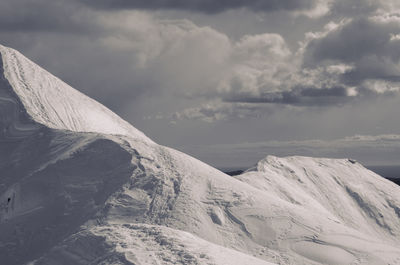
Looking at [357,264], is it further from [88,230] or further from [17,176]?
[17,176]

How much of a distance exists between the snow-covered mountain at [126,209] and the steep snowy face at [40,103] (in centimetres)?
14

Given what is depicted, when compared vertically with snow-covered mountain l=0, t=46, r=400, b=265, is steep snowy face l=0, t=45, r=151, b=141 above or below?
above

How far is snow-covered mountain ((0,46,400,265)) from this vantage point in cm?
2742

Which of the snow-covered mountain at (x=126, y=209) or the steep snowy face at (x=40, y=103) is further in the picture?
the steep snowy face at (x=40, y=103)

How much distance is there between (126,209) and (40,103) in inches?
716

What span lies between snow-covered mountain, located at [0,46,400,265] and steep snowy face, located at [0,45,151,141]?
0.45 feet

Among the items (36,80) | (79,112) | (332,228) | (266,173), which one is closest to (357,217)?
(266,173)

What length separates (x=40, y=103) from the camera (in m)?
46.2

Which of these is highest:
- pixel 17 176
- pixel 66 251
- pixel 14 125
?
pixel 14 125

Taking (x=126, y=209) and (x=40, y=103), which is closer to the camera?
(x=126, y=209)

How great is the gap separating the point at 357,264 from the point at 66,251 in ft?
58.5

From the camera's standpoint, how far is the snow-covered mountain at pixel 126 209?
27422 millimetres

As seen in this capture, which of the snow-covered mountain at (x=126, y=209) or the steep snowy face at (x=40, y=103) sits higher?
the steep snowy face at (x=40, y=103)

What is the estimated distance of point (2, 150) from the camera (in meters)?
41.9
